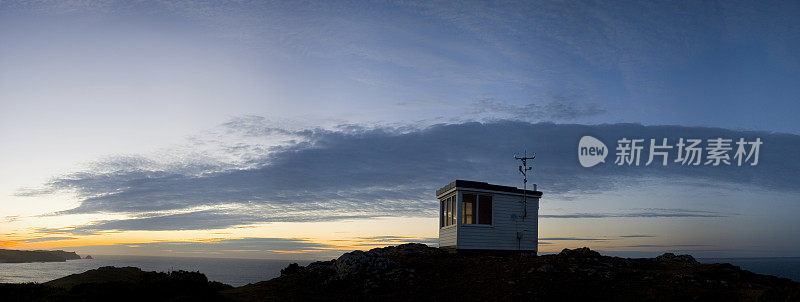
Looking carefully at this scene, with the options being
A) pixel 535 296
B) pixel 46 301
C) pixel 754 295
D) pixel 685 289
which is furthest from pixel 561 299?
pixel 46 301

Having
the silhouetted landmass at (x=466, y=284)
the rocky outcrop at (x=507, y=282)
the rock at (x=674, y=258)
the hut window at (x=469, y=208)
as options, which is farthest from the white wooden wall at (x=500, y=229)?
the rock at (x=674, y=258)

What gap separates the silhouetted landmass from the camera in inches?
842

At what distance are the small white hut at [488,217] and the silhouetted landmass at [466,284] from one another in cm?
178

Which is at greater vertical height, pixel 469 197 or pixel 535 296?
pixel 469 197

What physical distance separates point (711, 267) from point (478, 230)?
12.5m

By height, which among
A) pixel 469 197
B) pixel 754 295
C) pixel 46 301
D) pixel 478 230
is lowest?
pixel 46 301

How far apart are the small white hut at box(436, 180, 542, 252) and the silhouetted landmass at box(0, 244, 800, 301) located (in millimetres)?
1784

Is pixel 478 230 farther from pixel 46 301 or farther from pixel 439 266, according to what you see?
pixel 46 301

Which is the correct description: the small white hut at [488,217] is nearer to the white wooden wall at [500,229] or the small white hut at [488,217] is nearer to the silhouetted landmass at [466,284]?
the white wooden wall at [500,229]

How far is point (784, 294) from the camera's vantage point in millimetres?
20484

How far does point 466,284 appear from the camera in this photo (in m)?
22.7

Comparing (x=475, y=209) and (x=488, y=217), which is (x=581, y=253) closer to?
(x=488, y=217)

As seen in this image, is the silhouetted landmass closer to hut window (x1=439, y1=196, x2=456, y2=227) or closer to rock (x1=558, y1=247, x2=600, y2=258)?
rock (x1=558, y1=247, x2=600, y2=258)

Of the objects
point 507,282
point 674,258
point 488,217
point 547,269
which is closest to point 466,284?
point 507,282
